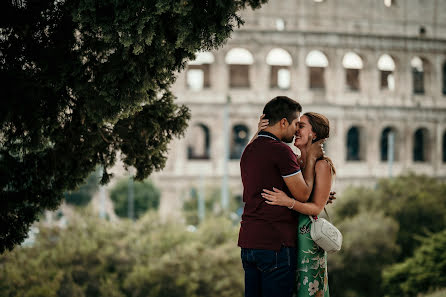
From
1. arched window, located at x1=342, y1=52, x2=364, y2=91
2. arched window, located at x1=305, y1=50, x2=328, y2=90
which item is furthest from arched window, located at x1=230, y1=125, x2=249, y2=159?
arched window, located at x1=342, y1=52, x2=364, y2=91

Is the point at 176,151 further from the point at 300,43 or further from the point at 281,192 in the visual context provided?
the point at 281,192

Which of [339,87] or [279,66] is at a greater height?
[279,66]

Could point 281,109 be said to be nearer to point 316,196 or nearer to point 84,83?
point 316,196

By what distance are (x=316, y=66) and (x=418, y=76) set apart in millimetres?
6384

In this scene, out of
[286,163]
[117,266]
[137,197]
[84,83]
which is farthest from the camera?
[137,197]

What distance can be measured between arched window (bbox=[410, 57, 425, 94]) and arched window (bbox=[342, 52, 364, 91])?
11.3 ft

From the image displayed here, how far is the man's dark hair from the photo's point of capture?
3826 mm

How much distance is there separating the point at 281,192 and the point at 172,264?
10.9 meters

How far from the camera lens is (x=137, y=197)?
32812 millimetres

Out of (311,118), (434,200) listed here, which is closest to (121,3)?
(311,118)

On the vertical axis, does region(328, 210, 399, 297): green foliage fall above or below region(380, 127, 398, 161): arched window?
below

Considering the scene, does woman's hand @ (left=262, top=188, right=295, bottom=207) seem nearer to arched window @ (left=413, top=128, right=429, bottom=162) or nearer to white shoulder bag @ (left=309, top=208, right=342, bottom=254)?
white shoulder bag @ (left=309, top=208, right=342, bottom=254)

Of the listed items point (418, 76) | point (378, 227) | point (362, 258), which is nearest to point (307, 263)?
point (362, 258)

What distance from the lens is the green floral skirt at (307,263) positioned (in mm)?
3752
